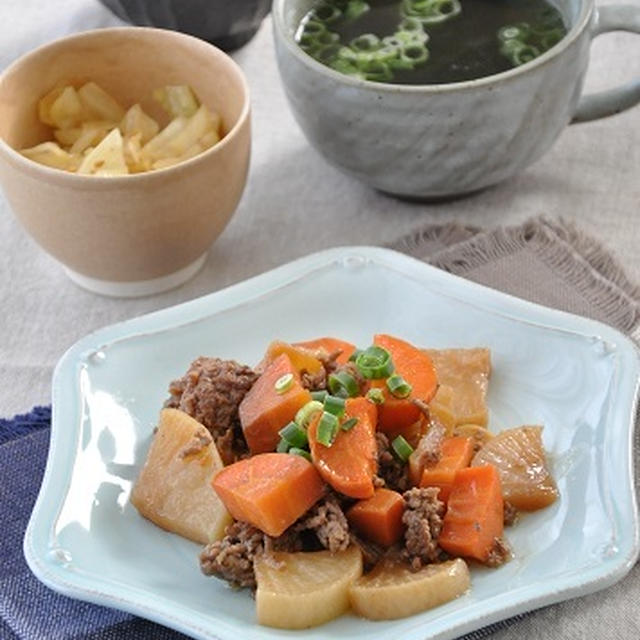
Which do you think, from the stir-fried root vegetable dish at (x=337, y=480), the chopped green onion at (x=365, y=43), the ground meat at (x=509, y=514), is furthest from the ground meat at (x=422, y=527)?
the chopped green onion at (x=365, y=43)

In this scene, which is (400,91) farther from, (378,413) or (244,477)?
(244,477)

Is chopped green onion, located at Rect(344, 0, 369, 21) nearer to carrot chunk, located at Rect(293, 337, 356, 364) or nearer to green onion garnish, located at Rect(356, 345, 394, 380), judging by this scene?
carrot chunk, located at Rect(293, 337, 356, 364)

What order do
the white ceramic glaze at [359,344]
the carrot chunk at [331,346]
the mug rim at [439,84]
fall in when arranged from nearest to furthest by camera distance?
the white ceramic glaze at [359,344] < the carrot chunk at [331,346] < the mug rim at [439,84]

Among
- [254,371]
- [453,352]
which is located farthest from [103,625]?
[453,352]

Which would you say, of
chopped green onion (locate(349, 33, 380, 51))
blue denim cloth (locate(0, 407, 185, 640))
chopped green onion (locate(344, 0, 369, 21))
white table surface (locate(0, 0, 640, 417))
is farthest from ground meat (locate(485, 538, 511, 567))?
chopped green onion (locate(344, 0, 369, 21))

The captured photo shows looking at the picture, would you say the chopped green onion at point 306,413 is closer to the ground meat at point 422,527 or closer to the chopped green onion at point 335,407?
the chopped green onion at point 335,407

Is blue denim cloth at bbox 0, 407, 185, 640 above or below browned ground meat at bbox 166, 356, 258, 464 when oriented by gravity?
below

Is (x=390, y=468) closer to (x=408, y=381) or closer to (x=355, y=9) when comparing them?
(x=408, y=381)
